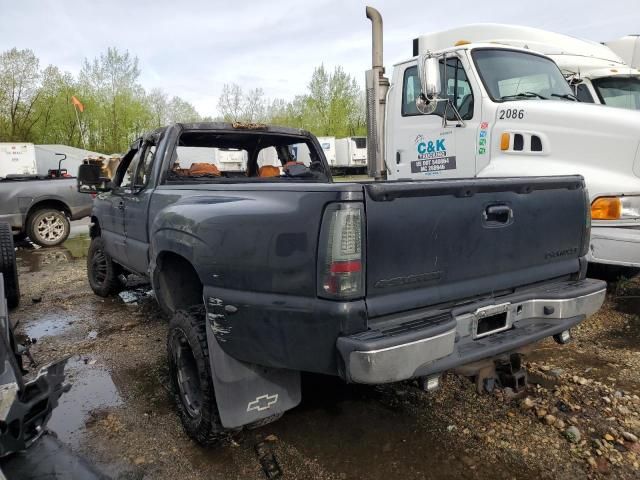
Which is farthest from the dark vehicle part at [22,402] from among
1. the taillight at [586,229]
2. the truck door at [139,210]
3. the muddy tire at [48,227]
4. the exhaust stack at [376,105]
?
the muddy tire at [48,227]

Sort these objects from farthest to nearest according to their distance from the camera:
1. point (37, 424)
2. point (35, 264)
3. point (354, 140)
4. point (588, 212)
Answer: point (354, 140) < point (35, 264) < point (588, 212) < point (37, 424)

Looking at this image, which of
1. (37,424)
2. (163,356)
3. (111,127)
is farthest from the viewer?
(111,127)

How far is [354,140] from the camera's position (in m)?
29.0

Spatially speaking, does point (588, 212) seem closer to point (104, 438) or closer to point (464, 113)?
point (464, 113)

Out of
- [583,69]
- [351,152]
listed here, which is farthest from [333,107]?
[583,69]

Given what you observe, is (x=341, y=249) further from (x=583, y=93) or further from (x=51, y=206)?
A: (x=51, y=206)

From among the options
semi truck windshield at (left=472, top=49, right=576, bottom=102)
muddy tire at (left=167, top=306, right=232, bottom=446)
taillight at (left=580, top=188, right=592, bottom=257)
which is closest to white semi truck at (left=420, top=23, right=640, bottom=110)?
semi truck windshield at (left=472, top=49, right=576, bottom=102)

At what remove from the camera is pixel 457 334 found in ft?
7.68

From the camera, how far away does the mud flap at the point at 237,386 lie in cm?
251

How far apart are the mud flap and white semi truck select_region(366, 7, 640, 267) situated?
9.95 ft

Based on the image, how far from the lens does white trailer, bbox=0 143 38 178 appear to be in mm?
20344

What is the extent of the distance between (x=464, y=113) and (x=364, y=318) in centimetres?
374

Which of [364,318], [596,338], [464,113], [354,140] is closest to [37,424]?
[364,318]

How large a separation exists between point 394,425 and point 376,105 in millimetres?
4243
